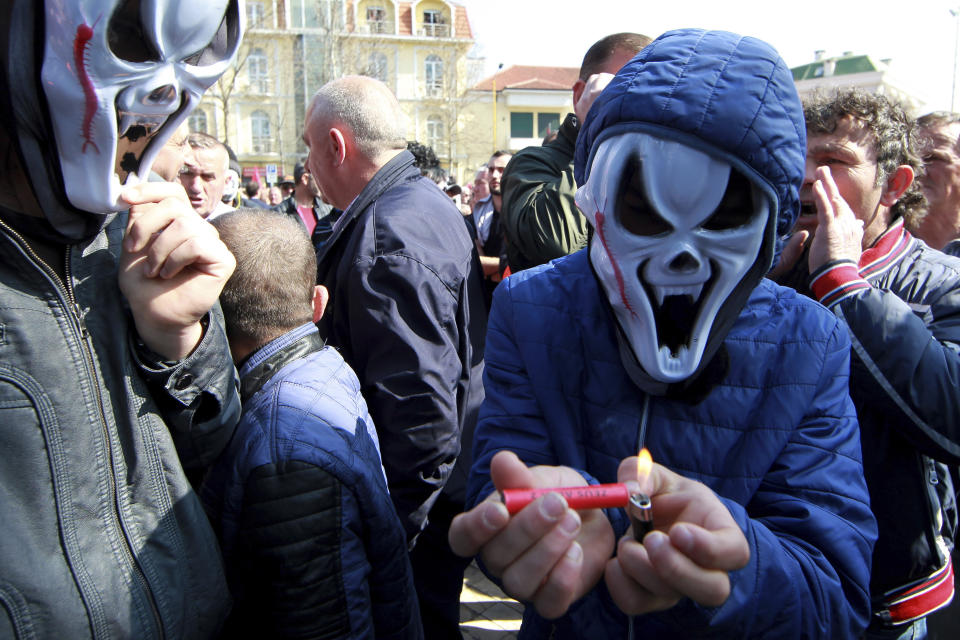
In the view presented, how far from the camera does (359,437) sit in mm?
1761

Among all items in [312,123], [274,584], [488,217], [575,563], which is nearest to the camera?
[575,563]

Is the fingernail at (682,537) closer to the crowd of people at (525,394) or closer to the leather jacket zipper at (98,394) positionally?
the crowd of people at (525,394)

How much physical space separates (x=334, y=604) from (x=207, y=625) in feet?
1.37

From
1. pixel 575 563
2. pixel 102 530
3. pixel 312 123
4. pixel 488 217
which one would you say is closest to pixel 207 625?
pixel 102 530

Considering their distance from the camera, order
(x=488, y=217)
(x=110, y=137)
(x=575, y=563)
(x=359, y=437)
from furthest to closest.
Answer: (x=488, y=217)
(x=359, y=437)
(x=110, y=137)
(x=575, y=563)

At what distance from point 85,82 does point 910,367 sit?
5.97 feet

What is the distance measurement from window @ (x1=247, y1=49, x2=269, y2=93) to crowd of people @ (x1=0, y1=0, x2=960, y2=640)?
42.0 m

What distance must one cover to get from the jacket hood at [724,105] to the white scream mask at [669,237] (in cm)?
3

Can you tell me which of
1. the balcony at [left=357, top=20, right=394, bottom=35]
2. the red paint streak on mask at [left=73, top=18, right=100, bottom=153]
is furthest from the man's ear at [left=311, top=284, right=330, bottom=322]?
the balcony at [left=357, top=20, right=394, bottom=35]

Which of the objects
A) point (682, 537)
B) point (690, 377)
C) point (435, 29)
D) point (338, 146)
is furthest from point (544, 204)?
point (435, 29)

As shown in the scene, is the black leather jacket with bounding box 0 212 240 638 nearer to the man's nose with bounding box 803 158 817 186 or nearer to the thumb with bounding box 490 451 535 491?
the thumb with bounding box 490 451 535 491

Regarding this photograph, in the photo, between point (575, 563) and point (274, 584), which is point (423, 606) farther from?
point (575, 563)

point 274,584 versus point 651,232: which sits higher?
point 651,232

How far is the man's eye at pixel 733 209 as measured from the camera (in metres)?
1.18
